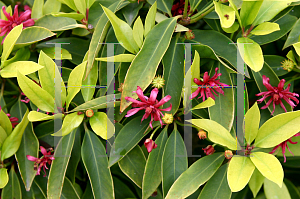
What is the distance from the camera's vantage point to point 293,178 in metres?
1.18

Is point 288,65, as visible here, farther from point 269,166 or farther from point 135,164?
point 135,164

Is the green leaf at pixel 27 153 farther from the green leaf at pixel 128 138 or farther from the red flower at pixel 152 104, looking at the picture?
the red flower at pixel 152 104

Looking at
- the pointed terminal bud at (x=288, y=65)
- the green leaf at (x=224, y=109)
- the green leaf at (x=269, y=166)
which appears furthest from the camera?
the pointed terminal bud at (x=288, y=65)

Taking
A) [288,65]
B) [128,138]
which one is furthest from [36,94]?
[288,65]

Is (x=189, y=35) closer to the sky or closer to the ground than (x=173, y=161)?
closer to the sky

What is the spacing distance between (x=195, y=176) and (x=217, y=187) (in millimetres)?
116

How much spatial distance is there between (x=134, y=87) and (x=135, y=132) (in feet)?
0.64

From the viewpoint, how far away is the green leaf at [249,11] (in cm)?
70

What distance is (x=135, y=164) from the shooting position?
2.74 feet

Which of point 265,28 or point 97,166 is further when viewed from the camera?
point 97,166

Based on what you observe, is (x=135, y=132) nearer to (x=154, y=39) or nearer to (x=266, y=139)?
(x=154, y=39)

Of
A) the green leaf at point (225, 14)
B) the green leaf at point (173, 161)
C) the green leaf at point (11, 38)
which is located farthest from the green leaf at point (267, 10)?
the green leaf at point (11, 38)

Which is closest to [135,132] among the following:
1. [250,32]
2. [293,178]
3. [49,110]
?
[49,110]

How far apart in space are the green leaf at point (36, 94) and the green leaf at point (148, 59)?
27 centimetres
